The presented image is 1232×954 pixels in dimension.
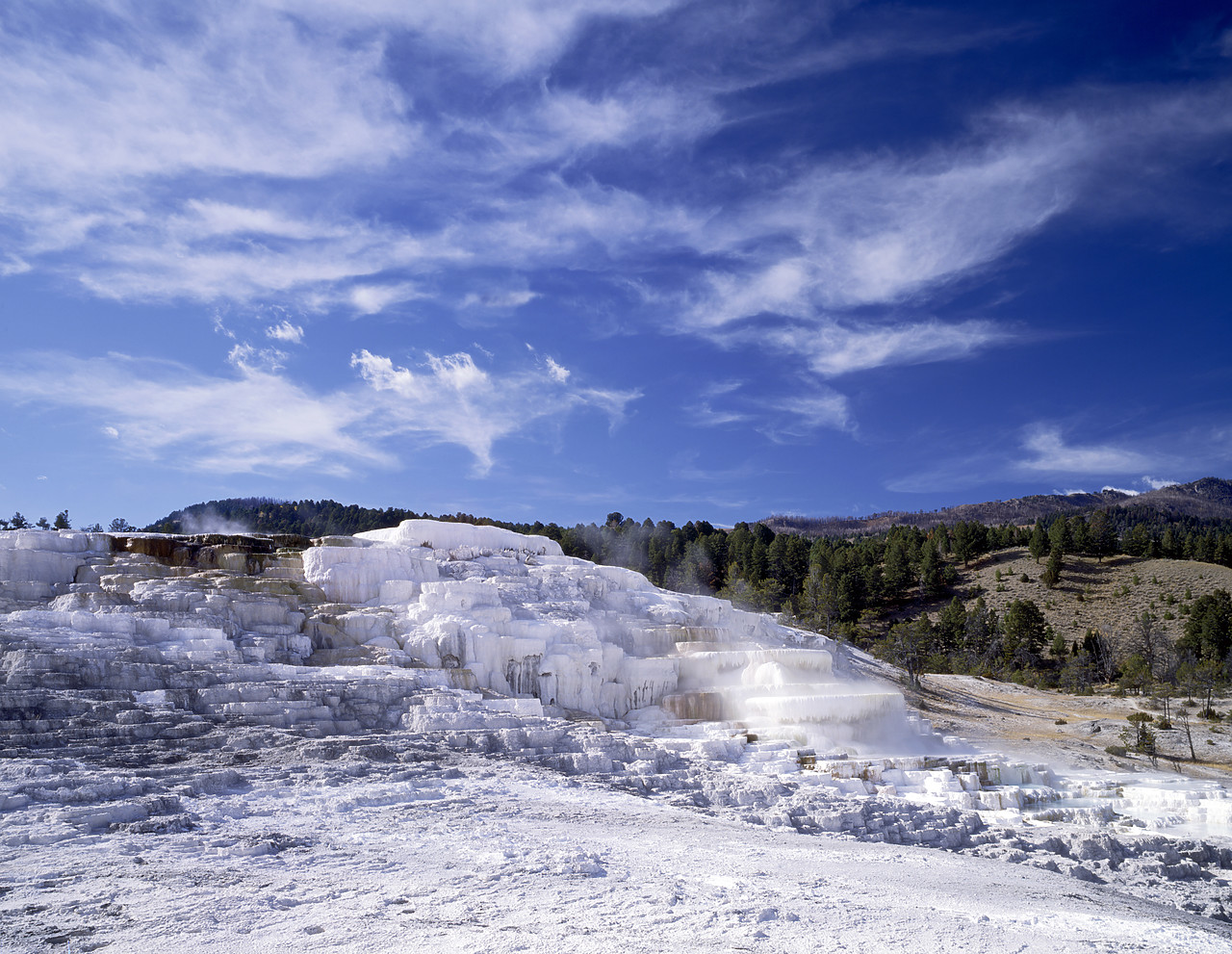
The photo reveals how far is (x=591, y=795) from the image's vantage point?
14242mm

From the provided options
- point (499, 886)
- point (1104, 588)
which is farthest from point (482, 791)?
point (1104, 588)

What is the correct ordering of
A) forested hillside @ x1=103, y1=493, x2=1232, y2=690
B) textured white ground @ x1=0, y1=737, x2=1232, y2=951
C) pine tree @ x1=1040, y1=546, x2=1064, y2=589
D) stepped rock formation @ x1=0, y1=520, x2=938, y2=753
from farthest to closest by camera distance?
pine tree @ x1=1040, y1=546, x2=1064, y2=589, forested hillside @ x1=103, y1=493, x2=1232, y2=690, stepped rock formation @ x1=0, y1=520, x2=938, y2=753, textured white ground @ x1=0, y1=737, x2=1232, y2=951

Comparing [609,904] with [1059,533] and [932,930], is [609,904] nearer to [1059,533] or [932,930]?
[932,930]

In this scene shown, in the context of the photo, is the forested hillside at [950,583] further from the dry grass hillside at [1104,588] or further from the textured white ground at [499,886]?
the textured white ground at [499,886]

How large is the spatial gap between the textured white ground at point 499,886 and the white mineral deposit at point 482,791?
56 millimetres

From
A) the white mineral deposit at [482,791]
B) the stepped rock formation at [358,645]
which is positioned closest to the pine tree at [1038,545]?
the stepped rock formation at [358,645]

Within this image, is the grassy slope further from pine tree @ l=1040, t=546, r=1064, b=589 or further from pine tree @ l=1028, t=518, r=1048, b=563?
pine tree @ l=1028, t=518, r=1048, b=563

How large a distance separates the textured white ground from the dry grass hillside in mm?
47727

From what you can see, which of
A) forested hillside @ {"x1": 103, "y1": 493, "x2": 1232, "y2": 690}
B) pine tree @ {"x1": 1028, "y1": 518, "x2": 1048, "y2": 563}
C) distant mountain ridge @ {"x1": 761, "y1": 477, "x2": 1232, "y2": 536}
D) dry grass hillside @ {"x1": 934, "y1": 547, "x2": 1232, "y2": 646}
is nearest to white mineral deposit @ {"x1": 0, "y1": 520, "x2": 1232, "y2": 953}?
forested hillside @ {"x1": 103, "y1": 493, "x2": 1232, "y2": 690}

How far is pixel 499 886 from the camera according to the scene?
923 cm

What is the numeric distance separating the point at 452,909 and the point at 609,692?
1628 centimetres

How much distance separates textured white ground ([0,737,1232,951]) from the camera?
7.67 meters

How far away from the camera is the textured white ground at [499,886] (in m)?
7.67

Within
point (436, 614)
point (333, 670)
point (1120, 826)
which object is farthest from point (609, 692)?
point (1120, 826)
